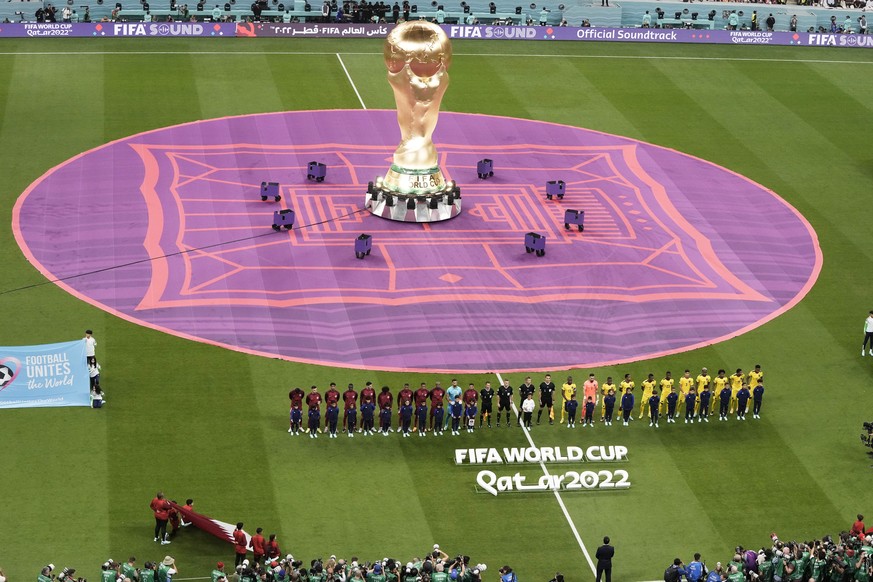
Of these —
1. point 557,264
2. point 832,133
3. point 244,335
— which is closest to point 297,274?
point 244,335

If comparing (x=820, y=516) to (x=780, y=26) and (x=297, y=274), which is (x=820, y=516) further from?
(x=780, y=26)

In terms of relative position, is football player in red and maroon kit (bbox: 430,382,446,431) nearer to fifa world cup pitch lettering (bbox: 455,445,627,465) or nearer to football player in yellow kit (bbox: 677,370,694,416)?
fifa world cup pitch lettering (bbox: 455,445,627,465)

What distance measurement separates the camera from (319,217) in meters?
55.8

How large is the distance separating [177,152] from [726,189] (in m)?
21.6

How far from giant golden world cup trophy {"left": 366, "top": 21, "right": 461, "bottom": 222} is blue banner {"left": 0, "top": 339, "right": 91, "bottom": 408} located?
15978mm

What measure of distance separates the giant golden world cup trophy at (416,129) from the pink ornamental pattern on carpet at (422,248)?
904 mm

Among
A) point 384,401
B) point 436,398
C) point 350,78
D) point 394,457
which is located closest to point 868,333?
point 436,398

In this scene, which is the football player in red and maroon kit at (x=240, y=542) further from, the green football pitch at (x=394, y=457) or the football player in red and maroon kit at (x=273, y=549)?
the football player in red and maroon kit at (x=273, y=549)

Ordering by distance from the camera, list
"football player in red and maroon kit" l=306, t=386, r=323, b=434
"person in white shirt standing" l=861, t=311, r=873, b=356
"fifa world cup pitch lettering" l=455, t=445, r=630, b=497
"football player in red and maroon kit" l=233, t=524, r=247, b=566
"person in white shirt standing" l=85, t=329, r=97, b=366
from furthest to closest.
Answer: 1. "person in white shirt standing" l=861, t=311, r=873, b=356
2. "person in white shirt standing" l=85, t=329, r=97, b=366
3. "football player in red and maroon kit" l=306, t=386, r=323, b=434
4. "fifa world cup pitch lettering" l=455, t=445, r=630, b=497
5. "football player in red and maroon kit" l=233, t=524, r=247, b=566

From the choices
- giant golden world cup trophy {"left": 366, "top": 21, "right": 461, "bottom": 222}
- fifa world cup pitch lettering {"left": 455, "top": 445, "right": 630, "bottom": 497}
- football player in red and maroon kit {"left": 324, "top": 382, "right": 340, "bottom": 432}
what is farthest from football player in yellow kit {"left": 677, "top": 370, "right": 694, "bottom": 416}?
giant golden world cup trophy {"left": 366, "top": 21, "right": 461, "bottom": 222}

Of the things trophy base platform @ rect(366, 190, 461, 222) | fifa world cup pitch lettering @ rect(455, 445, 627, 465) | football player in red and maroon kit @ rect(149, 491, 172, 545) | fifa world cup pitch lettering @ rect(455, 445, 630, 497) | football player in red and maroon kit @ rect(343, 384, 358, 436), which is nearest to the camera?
football player in red and maroon kit @ rect(149, 491, 172, 545)

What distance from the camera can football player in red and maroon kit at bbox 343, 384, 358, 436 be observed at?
42156 mm

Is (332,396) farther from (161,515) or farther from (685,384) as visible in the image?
(685,384)

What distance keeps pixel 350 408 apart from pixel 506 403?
4325 millimetres
